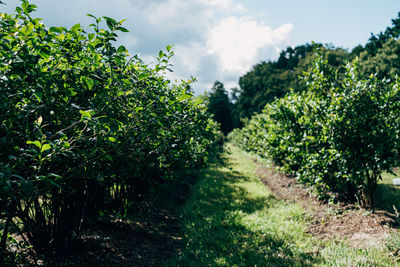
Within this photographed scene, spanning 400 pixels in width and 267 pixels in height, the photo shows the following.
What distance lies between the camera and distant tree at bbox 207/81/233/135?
6334 centimetres

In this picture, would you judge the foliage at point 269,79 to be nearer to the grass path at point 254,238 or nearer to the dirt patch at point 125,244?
the grass path at point 254,238

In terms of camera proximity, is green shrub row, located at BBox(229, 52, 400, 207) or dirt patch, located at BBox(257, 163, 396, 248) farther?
green shrub row, located at BBox(229, 52, 400, 207)

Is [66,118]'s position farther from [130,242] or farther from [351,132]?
[351,132]

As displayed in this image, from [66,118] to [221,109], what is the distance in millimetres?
61916

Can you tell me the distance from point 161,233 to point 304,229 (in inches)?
145

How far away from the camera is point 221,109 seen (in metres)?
63.9

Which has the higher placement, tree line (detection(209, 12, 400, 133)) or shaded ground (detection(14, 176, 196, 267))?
tree line (detection(209, 12, 400, 133))

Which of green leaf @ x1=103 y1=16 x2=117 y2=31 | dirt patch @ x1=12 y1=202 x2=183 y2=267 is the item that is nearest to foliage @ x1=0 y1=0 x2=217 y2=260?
green leaf @ x1=103 y1=16 x2=117 y2=31

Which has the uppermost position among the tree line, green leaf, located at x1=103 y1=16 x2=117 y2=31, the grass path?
the tree line

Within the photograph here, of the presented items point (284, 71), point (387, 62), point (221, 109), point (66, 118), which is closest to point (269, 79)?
point (284, 71)

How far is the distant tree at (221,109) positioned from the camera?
208 feet

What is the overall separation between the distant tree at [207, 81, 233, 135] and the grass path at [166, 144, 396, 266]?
177 ft

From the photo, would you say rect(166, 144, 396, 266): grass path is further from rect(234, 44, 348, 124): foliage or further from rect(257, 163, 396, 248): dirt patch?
rect(234, 44, 348, 124): foliage

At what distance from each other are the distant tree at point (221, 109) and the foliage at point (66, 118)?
5808 cm
